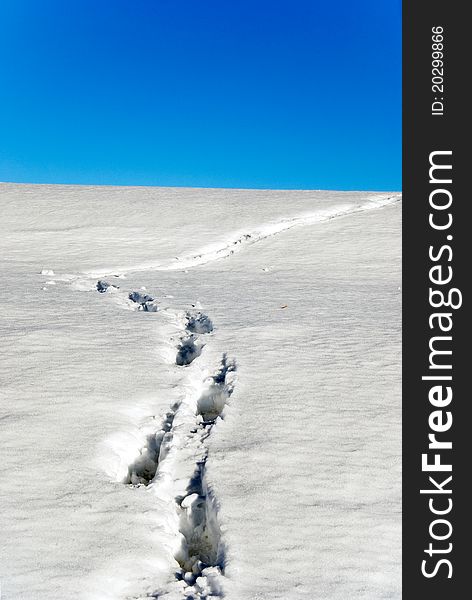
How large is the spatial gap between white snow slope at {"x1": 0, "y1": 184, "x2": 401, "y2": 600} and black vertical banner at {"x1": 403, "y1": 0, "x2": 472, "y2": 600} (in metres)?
0.20

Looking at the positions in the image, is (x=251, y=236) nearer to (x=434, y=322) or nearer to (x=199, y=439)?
(x=434, y=322)

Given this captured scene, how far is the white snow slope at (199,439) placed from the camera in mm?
3967

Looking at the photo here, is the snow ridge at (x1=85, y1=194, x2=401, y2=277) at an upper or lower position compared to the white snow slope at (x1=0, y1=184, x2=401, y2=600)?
upper

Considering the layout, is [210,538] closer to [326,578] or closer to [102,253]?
[326,578]

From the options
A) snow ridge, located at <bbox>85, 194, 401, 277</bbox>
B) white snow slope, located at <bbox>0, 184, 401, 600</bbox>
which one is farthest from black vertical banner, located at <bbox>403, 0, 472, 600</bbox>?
snow ridge, located at <bbox>85, 194, 401, 277</bbox>

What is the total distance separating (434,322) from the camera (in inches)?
247

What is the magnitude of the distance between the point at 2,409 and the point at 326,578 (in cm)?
359

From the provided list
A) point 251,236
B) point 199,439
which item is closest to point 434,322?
point 199,439

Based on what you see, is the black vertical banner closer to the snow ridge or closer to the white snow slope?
the white snow slope

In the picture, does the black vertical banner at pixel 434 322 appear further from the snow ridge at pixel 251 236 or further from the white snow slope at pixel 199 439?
the snow ridge at pixel 251 236

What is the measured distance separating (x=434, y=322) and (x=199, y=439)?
2.52m

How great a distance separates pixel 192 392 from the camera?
6.82 meters

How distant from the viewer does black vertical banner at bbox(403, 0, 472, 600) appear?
4273mm

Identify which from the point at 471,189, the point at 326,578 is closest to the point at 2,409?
the point at 326,578
